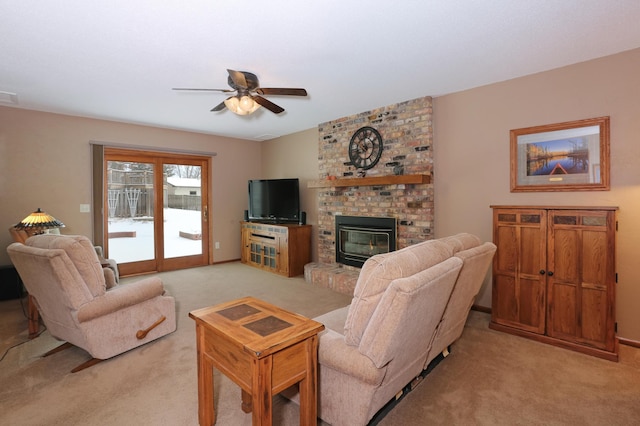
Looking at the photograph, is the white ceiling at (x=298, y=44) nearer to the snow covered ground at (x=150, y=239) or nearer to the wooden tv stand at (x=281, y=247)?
the snow covered ground at (x=150, y=239)

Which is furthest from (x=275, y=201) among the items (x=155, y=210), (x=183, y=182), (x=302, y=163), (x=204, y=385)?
(x=204, y=385)

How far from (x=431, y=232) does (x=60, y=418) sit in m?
3.74

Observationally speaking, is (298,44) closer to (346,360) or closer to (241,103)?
(241,103)

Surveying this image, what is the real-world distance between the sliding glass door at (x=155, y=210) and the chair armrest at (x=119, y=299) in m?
3.13

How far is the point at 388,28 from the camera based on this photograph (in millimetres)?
2369

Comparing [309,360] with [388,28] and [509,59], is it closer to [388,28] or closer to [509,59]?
[388,28]

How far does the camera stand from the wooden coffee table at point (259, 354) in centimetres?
139

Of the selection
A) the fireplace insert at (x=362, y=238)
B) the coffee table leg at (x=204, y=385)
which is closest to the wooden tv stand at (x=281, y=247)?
the fireplace insert at (x=362, y=238)

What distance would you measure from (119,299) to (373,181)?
3.16m

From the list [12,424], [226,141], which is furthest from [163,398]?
[226,141]

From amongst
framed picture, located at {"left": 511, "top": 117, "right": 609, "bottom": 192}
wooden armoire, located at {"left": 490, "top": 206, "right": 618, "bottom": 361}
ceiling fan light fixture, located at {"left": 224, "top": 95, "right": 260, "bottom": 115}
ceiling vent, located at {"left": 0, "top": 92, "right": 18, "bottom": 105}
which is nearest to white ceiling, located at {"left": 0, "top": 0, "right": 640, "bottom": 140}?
ceiling vent, located at {"left": 0, "top": 92, "right": 18, "bottom": 105}

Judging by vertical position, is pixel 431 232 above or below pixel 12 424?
above

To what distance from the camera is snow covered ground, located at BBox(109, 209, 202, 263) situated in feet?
17.4

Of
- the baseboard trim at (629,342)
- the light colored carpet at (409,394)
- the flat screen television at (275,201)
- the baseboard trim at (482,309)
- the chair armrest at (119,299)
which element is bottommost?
the light colored carpet at (409,394)
